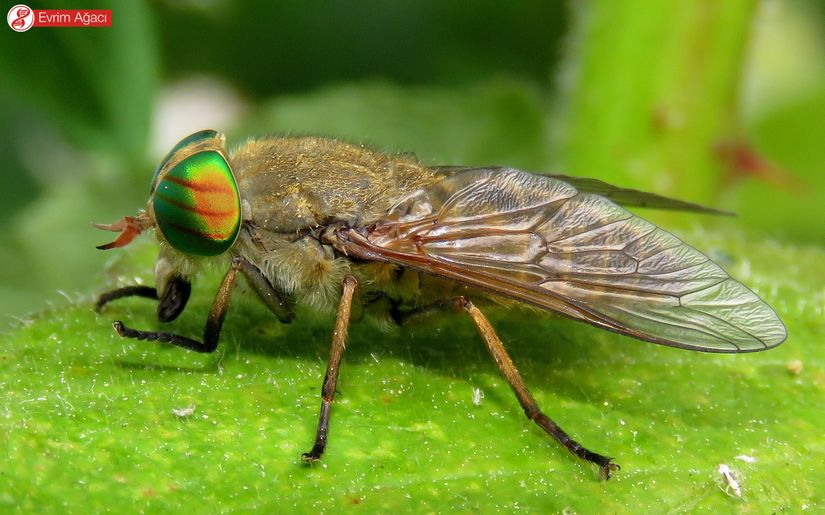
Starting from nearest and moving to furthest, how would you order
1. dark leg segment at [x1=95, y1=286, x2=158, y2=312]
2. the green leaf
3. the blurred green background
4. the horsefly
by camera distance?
the green leaf < the blurred green background < the horsefly < dark leg segment at [x1=95, y1=286, x2=158, y2=312]

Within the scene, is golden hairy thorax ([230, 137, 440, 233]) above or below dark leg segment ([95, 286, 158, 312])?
above

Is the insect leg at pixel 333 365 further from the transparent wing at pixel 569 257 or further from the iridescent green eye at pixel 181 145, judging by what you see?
the iridescent green eye at pixel 181 145

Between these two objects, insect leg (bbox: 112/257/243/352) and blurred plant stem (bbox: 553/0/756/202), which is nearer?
insect leg (bbox: 112/257/243/352)

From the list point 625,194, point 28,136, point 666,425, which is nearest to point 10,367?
point 666,425
